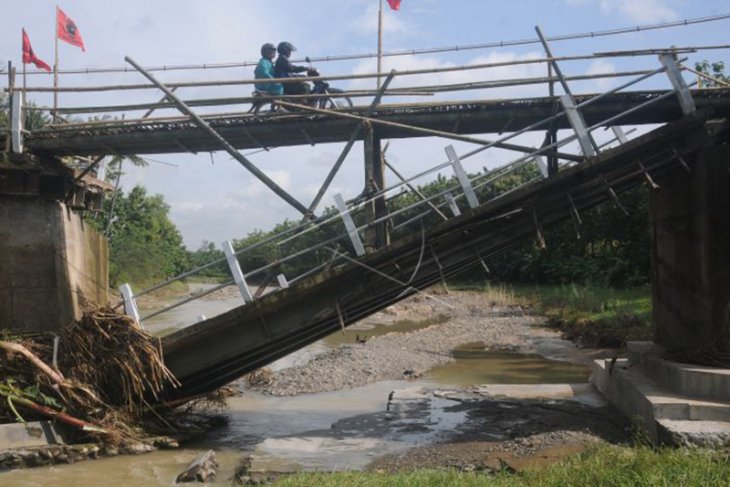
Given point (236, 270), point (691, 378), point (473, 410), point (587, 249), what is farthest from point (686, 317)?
point (587, 249)

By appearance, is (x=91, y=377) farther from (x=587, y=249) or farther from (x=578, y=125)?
(x=587, y=249)

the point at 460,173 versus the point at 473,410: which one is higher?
the point at 460,173

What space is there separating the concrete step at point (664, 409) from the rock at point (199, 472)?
18.0 feet

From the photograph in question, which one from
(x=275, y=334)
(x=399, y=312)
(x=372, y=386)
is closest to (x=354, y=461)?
(x=275, y=334)

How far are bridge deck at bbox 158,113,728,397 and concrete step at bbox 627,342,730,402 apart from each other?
2.50m

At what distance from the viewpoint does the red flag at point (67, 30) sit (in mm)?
14438

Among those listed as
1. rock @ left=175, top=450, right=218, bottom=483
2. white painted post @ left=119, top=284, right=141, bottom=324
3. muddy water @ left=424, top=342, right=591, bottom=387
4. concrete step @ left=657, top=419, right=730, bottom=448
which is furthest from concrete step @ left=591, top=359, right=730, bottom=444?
white painted post @ left=119, top=284, right=141, bottom=324

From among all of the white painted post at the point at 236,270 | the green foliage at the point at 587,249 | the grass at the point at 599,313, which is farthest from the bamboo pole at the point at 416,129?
the green foliage at the point at 587,249

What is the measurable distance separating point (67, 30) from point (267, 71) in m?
5.08

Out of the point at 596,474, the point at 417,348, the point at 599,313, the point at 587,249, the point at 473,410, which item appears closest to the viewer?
the point at 596,474

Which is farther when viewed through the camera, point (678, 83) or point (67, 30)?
point (67, 30)

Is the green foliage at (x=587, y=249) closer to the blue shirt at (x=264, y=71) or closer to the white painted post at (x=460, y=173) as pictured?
the blue shirt at (x=264, y=71)

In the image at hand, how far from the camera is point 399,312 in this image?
35.6m

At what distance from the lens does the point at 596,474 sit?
680cm
